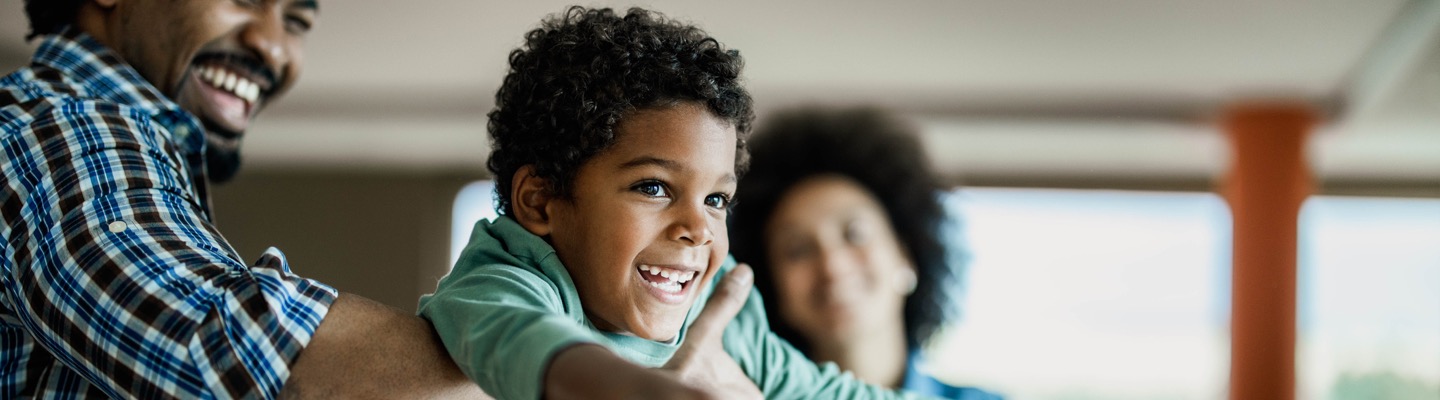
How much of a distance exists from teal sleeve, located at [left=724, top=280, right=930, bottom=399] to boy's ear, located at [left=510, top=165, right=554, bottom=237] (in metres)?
0.18

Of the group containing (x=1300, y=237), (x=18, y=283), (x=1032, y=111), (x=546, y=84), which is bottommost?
(x=18, y=283)

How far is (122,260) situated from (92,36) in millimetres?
346

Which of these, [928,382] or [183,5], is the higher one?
[183,5]

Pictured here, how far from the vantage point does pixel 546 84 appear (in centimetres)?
65

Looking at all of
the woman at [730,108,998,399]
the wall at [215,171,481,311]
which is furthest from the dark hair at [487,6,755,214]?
the wall at [215,171,481,311]

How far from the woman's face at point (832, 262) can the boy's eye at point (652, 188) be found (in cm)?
110

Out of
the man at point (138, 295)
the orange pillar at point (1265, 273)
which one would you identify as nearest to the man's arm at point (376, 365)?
the man at point (138, 295)

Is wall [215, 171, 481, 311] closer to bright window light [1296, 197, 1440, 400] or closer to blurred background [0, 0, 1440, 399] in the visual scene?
blurred background [0, 0, 1440, 399]

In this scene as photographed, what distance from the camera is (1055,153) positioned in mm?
5137

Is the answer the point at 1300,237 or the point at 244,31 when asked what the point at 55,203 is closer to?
the point at 244,31

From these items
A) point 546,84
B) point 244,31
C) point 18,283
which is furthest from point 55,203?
point 244,31

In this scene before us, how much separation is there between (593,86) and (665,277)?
0.34 ft

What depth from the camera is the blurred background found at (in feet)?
10.7

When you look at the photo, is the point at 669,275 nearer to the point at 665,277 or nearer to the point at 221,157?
the point at 665,277
